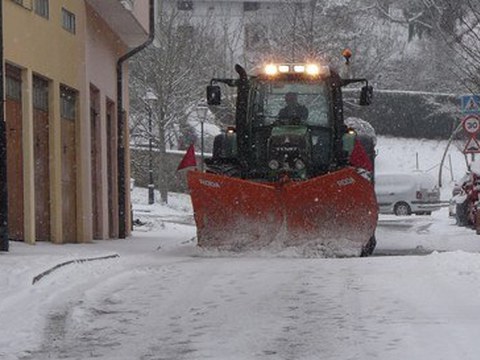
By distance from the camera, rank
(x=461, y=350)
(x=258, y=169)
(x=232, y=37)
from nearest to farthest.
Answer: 1. (x=461, y=350)
2. (x=258, y=169)
3. (x=232, y=37)

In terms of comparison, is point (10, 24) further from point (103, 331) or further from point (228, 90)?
point (228, 90)

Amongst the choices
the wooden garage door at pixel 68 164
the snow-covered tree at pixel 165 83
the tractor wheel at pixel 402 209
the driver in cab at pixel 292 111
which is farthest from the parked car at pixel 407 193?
the driver in cab at pixel 292 111

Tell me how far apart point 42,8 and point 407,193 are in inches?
925

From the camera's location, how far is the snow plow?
13.4 metres

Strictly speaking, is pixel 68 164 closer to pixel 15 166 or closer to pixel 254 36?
pixel 15 166

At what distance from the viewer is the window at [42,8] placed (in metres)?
15.7

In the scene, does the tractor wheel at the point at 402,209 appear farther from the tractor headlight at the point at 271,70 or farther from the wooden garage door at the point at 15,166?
the wooden garage door at the point at 15,166

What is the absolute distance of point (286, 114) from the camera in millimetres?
15055

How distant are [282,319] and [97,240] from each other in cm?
1223

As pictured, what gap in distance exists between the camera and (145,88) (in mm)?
40156

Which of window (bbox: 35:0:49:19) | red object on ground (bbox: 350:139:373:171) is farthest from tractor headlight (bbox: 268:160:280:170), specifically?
window (bbox: 35:0:49:19)

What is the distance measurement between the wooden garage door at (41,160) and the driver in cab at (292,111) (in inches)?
149

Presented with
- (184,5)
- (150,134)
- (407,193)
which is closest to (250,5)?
(184,5)

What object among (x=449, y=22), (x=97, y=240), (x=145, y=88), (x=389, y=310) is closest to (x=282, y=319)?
(x=389, y=310)
